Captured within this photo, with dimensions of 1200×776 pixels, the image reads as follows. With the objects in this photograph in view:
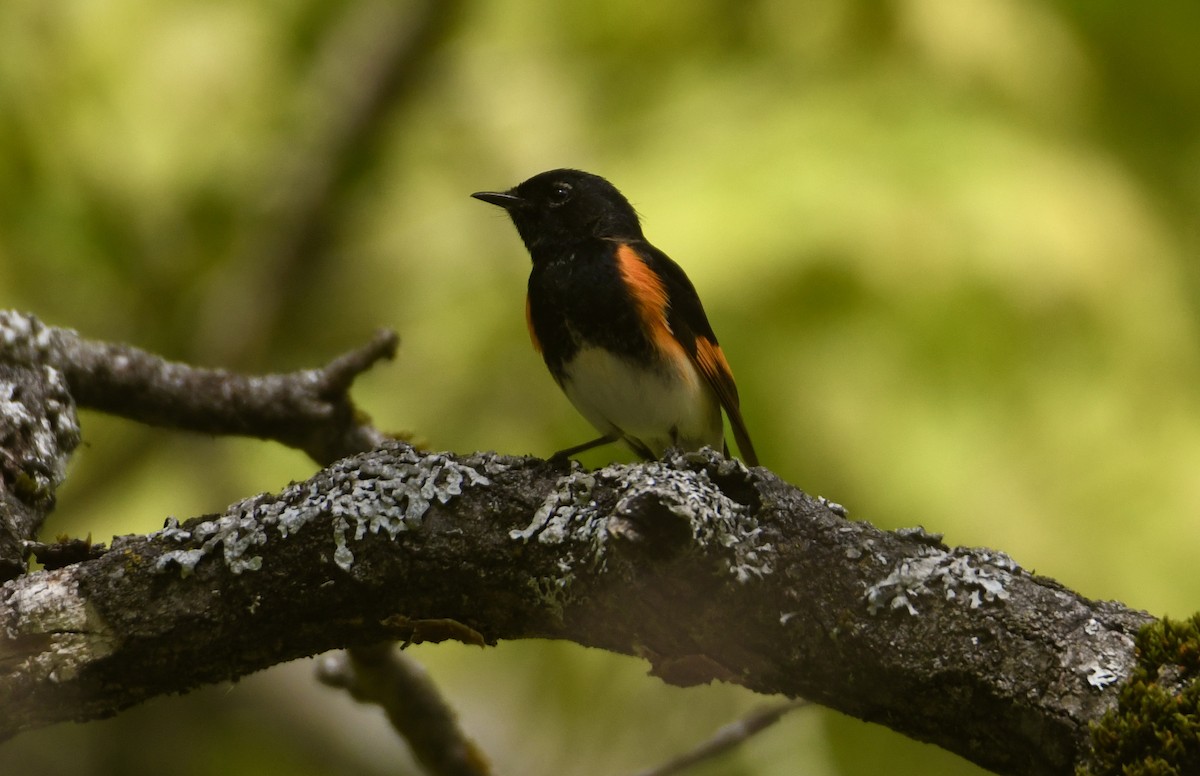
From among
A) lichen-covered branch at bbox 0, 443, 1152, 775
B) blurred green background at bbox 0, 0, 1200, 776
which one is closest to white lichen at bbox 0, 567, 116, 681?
lichen-covered branch at bbox 0, 443, 1152, 775

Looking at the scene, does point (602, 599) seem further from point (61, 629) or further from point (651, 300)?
point (651, 300)

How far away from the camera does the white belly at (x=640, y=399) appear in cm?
361

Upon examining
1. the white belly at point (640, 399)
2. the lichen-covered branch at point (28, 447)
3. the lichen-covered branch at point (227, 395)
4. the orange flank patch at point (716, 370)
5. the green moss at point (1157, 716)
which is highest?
the orange flank patch at point (716, 370)

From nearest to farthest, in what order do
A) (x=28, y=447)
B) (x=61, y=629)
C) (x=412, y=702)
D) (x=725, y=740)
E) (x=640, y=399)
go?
(x=61, y=629)
(x=28, y=447)
(x=725, y=740)
(x=412, y=702)
(x=640, y=399)

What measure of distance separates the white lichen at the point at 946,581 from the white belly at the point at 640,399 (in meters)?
1.84

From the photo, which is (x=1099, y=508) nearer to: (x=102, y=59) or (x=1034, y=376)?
(x=1034, y=376)

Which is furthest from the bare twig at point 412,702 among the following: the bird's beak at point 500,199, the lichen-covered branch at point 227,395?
the bird's beak at point 500,199

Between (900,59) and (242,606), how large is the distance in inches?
146

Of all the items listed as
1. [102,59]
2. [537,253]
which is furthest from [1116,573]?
[102,59]

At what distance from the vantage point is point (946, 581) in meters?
1.79

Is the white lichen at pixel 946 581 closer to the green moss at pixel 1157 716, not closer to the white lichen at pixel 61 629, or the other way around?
the green moss at pixel 1157 716

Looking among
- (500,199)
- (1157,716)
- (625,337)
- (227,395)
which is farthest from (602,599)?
(500,199)

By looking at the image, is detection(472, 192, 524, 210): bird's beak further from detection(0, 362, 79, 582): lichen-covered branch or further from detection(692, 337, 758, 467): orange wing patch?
detection(0, 362, 79, 582): lichen-covered branch

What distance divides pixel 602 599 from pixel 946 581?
0.52 metres
